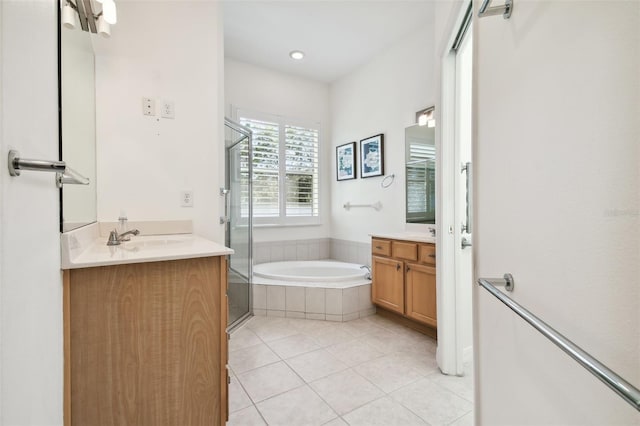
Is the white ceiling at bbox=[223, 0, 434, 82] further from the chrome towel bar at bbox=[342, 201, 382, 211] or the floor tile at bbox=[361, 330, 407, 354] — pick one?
the floor tile at bbox=[361, 330, 407, 354]

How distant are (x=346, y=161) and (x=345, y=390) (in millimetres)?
2799

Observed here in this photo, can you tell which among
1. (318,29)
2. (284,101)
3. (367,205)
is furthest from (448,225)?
(284,101)

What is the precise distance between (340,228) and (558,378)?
137 inches

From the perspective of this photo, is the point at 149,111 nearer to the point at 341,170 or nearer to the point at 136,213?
the point at 136,213

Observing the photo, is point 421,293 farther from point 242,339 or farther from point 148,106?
point 148,106

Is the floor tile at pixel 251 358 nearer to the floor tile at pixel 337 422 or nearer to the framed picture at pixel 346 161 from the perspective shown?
the floor tile at pixel 337 422

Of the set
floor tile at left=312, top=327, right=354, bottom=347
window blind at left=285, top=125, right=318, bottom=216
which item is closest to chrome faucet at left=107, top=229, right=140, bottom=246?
floor tile at left=312, top=327, right=354, bottom=347

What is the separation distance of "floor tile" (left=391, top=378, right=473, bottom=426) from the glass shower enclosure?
1574mm

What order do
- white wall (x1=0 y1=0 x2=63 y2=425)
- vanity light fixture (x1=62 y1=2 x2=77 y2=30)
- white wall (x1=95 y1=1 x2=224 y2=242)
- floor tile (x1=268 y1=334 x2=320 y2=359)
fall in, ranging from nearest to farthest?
white wall (x1=0 y1=0 x2=63 y2=425)
vanity light fixture (x1=62 y1=2 x2=77 y2=30)
white wall (x1=95 y1=1 x2=224 y2=242)
floor tile (x1=268 y1=334 x2=320 y2=359)

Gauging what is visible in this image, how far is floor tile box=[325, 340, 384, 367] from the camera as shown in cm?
206

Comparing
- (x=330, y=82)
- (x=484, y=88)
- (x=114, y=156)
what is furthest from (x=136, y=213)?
(x=330, y=82)

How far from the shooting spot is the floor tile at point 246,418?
4.75ft

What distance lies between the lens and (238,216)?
122 inches

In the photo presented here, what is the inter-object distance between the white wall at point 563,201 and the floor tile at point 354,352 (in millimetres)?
1203
